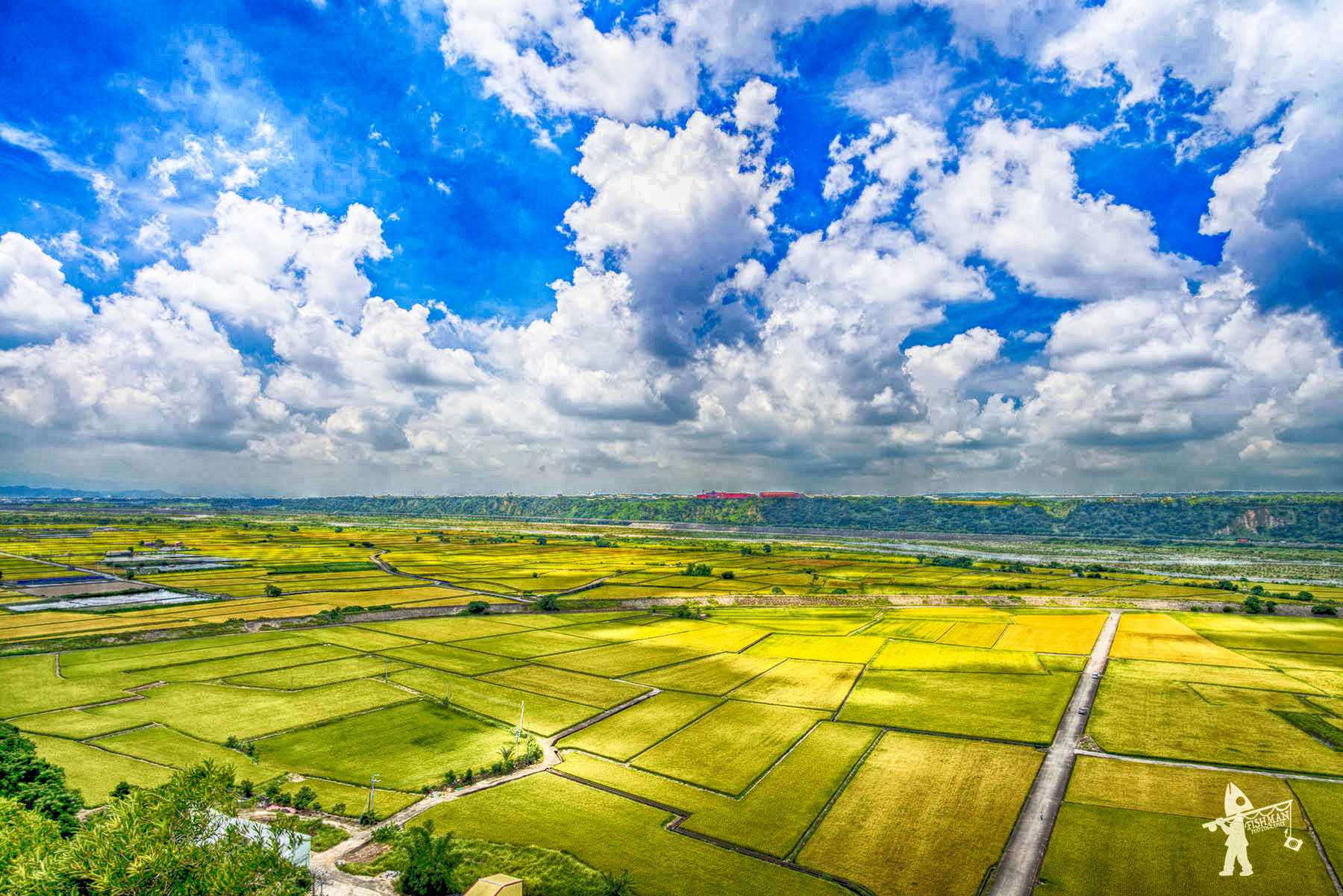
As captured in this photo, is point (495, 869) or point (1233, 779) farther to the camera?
point (1233, 779)

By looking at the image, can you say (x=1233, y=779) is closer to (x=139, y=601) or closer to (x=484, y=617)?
(x=484, y=617)

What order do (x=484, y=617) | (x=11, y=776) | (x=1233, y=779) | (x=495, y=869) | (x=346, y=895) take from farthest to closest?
1. (x=484, y=617)
2. (x=1233, y=779)
3. (x=11, y=776)
4. (x=495, y=869)
5. (x=346, y=895)

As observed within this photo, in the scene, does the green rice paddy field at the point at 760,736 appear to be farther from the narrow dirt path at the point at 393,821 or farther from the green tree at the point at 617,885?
the green tree at the point at 617,885

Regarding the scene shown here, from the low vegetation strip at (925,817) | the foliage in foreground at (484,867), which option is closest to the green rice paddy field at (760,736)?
the low vegetation strip at (925,817)

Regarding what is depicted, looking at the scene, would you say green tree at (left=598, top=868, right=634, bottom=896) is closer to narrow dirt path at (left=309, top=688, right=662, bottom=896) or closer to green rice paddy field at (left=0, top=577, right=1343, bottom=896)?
green rice paddy field at (left=0, top=577, right=1343, bottom=896)

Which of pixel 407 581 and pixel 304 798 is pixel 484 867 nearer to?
pixel 304 798

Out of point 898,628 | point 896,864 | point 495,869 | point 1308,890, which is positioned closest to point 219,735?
point 495,869
